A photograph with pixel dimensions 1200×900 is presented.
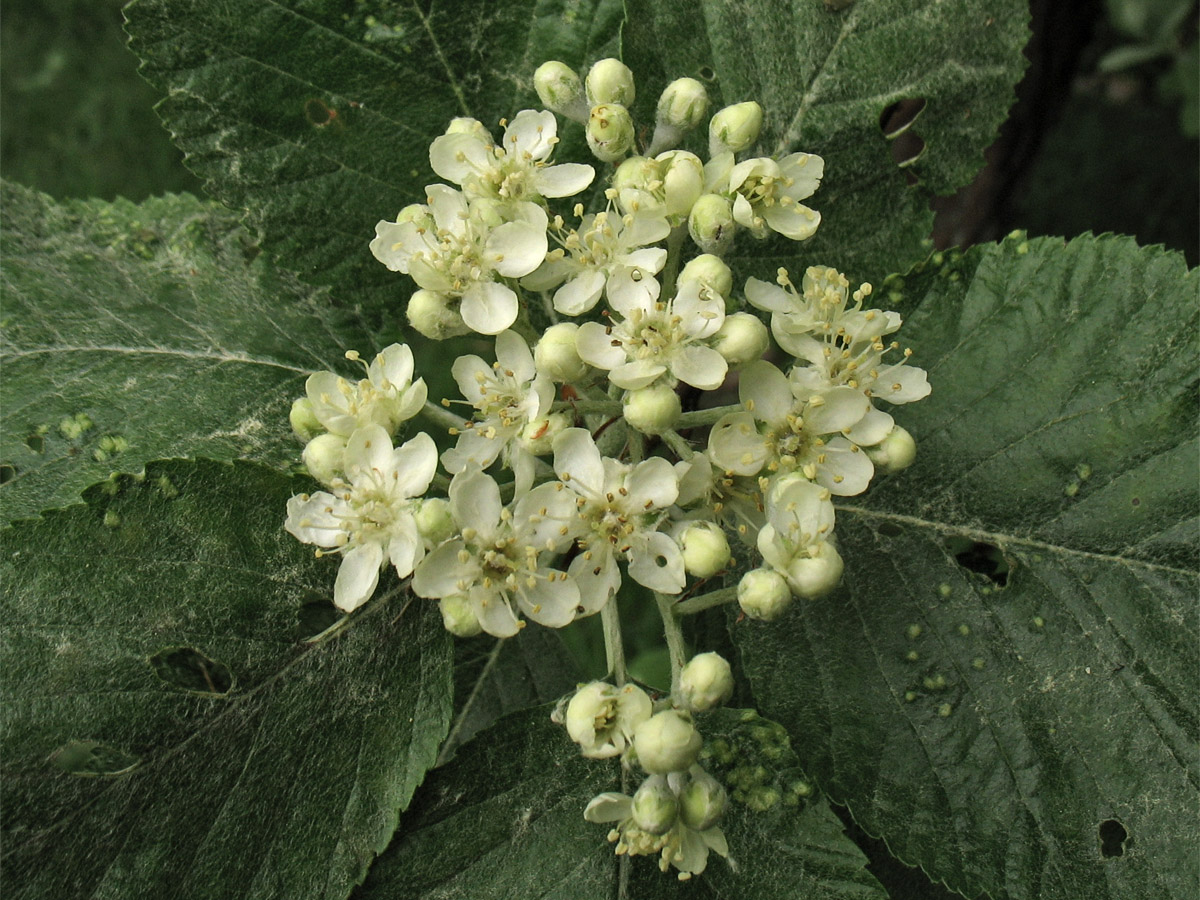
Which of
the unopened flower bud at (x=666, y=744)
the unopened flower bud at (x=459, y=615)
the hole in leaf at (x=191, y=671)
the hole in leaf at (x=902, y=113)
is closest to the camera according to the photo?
the unopened flower bud at (x=666, y=744)

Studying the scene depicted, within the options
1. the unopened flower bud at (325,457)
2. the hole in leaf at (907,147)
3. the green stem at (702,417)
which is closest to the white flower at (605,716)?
the green stem at (702,417)

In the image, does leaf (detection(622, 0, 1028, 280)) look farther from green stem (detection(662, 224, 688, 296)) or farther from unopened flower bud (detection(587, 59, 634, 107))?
green stem (detection(662, 224, 688, 296))

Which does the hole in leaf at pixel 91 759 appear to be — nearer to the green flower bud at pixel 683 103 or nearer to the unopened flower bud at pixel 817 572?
the unopened flower bud at pixel 817 572

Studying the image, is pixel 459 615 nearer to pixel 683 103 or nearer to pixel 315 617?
pixel 315 617

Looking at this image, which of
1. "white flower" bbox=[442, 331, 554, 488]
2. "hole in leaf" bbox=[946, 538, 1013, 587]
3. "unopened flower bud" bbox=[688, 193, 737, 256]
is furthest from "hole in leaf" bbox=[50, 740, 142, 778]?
"hole in leaf" bbox=[946, 538, 1013, 587]

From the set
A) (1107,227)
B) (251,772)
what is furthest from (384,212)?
(1107,227)

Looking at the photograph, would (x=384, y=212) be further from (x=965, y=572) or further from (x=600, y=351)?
(x=965, y=572)

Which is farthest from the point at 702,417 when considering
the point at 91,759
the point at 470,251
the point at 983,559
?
the point at 91,759
